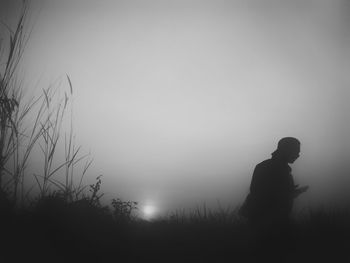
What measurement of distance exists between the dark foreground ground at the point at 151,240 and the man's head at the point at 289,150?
2.27 feet

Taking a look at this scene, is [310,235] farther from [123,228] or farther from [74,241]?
[74,241]

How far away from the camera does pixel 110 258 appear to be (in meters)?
2.90

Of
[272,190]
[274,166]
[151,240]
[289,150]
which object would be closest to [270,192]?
[272,190]

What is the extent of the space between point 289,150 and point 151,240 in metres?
1.80

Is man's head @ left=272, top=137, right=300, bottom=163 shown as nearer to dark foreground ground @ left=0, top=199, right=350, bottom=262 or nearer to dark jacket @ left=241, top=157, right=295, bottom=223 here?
dark jacket @ left=241, top=157, right=295, bottom=223

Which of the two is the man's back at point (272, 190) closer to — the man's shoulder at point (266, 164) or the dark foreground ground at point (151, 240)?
the man's shoulder at point (266, 164)

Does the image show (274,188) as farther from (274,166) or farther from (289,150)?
(289,150)

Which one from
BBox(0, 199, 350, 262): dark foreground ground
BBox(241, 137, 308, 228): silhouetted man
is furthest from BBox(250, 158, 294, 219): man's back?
BBox(0, 199, 350, 262): dark foreground ground

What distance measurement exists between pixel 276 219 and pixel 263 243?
414 mm

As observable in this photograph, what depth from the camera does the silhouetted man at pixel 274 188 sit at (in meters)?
3.81

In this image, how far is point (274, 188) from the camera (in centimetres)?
393

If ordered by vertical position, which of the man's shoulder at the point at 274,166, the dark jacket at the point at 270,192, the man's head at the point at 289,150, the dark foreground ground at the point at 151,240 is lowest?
the dark foreground ground at the point at 151,240

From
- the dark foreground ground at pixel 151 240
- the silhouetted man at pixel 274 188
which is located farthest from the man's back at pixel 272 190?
the dark foreground ground at pixel 151 240

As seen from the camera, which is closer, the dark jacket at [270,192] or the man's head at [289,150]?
the dark jacket at [270,192]
